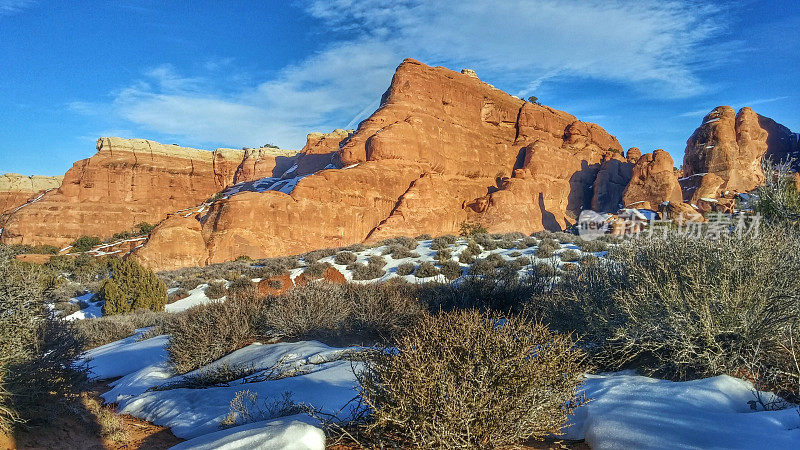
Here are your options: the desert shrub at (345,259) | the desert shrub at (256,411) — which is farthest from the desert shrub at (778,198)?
the desert shrub at (345,259)

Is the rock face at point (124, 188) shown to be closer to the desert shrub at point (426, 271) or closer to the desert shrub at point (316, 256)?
the desert shrub at point (316, 256)

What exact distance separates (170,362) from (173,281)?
1493cm

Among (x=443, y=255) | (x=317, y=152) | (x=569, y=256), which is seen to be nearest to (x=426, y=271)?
(x=443, y=255)

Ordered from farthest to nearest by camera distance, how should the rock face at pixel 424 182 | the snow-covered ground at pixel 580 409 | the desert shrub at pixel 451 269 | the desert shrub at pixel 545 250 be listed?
1. the rock face at pixel 424 182
2. the desert shrub at pixel 545 250
3. the desert shrub at pixel 451 269
4. the snow-covered ground at pixel 580 409

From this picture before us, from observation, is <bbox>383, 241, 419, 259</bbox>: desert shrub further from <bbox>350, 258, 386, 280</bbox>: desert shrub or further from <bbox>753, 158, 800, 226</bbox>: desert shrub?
<bbox>753, 158, 800, 226</bbox>: desert shrub

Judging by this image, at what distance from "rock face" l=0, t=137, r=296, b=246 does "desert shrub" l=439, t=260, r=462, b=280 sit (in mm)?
49987

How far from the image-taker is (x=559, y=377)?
115 inches

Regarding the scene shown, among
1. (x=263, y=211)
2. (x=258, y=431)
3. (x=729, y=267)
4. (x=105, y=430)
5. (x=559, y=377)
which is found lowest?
(x=105, y=430)

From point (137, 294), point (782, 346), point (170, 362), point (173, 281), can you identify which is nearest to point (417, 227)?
point (173, 281)

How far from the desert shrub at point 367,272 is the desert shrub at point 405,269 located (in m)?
0.74

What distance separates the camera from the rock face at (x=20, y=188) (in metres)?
66.8

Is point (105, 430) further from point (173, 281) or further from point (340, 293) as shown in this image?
point (173, 281)

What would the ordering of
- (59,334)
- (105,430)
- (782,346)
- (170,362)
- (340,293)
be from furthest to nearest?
(340,293) < (170,362) < (59,334) < (105,430) < (782,346)

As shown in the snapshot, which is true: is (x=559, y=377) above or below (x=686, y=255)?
below
